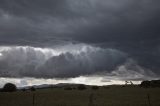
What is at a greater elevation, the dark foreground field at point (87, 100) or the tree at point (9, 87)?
the tree at point (9, 87)

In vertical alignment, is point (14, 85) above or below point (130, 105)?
above

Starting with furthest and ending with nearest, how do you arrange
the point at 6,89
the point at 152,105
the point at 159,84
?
the point at 159,84 < the point at 6,89 < the point at 152,105

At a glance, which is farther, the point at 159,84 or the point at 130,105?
the point at 159,84

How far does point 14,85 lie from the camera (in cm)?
12094

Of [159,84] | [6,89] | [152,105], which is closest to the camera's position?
[152,105]

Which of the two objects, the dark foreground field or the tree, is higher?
the tree

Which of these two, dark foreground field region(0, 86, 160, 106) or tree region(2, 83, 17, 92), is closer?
dark foreground field region(0, 86, 160, 106)

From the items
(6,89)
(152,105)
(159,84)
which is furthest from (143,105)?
(159,84)

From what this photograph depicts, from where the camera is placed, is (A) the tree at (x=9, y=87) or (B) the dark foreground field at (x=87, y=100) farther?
(A) the tree at (x=9, y=87)

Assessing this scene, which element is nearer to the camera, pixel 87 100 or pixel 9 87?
pixel 87 100

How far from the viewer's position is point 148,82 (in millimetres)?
137375

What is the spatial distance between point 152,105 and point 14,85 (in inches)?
3536

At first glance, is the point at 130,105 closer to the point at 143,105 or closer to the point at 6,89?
the point at 143,105

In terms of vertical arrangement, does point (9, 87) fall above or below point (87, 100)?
above
